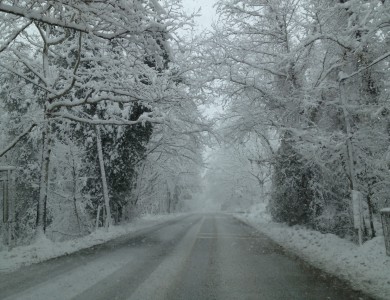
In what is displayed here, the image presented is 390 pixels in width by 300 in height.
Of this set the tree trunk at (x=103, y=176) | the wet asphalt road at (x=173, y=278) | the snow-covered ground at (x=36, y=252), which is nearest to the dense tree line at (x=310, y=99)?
the wet asphalt road at (x=173, y=278)

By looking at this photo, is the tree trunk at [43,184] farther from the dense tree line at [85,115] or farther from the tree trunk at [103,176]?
the tree trunk at [103,176]

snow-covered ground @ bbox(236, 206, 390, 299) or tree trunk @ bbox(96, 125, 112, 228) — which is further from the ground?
tree trunk @ bbox(96, 125, 112, 228)

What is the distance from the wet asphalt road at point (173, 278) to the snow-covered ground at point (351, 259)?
385mm

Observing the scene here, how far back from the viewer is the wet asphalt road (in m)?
6.27

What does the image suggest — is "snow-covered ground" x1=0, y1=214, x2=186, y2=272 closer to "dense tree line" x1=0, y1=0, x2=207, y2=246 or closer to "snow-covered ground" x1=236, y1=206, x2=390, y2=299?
"dense tree line" x1=0, y1=0, x2=207, y2=246

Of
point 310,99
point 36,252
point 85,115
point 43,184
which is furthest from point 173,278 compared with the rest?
point 85,115

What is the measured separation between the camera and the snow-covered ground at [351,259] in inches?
267

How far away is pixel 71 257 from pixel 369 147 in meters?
9.69

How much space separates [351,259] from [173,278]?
423cm

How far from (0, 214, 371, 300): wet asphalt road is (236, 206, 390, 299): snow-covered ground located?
15.2 inches

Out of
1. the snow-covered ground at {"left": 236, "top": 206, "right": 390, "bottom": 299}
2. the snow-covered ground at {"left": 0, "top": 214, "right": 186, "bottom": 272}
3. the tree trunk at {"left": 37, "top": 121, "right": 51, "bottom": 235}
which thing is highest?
A: the tree trunk at {"left": 37, "top": 121, "right": 51, "bottom": 235}

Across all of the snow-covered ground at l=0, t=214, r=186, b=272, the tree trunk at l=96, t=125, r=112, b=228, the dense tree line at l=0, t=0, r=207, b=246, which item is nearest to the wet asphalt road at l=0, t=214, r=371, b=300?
the snow-covered ground at l=0, t=214, r=186, b=272

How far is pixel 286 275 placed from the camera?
7816mm

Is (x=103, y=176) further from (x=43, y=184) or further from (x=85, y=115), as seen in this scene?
(x=43, y=184)
